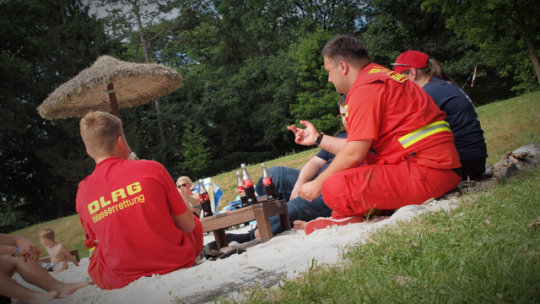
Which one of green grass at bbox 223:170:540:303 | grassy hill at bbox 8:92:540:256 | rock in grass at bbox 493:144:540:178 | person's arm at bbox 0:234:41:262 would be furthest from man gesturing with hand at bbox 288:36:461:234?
grassy hill at bbox 8:92:540:256

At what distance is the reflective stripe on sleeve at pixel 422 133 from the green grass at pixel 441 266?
2.35ft

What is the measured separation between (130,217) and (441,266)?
5.99 feet

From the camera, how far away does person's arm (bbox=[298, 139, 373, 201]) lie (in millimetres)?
2693

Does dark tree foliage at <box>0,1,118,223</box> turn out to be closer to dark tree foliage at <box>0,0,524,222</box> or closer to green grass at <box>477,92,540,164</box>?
dark tree foliage at <box>0,0,524,222</box>

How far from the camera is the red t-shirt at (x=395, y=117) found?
2666mm

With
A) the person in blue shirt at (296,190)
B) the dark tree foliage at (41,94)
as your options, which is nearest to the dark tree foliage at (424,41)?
the dark tree foliage at (41,94)

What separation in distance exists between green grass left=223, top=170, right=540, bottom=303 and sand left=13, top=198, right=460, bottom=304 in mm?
156

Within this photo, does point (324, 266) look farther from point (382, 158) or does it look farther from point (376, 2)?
point (376, 2)

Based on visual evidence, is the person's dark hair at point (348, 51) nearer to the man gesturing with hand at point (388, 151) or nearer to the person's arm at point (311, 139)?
the man gesturing with hand at point (388, 151)

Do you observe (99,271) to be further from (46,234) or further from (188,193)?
(46,234)

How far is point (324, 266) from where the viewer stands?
1920 millimetres

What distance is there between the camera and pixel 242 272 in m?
2.12

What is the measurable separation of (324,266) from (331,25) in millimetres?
27975

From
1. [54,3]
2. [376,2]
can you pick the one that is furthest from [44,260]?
[376,2]
